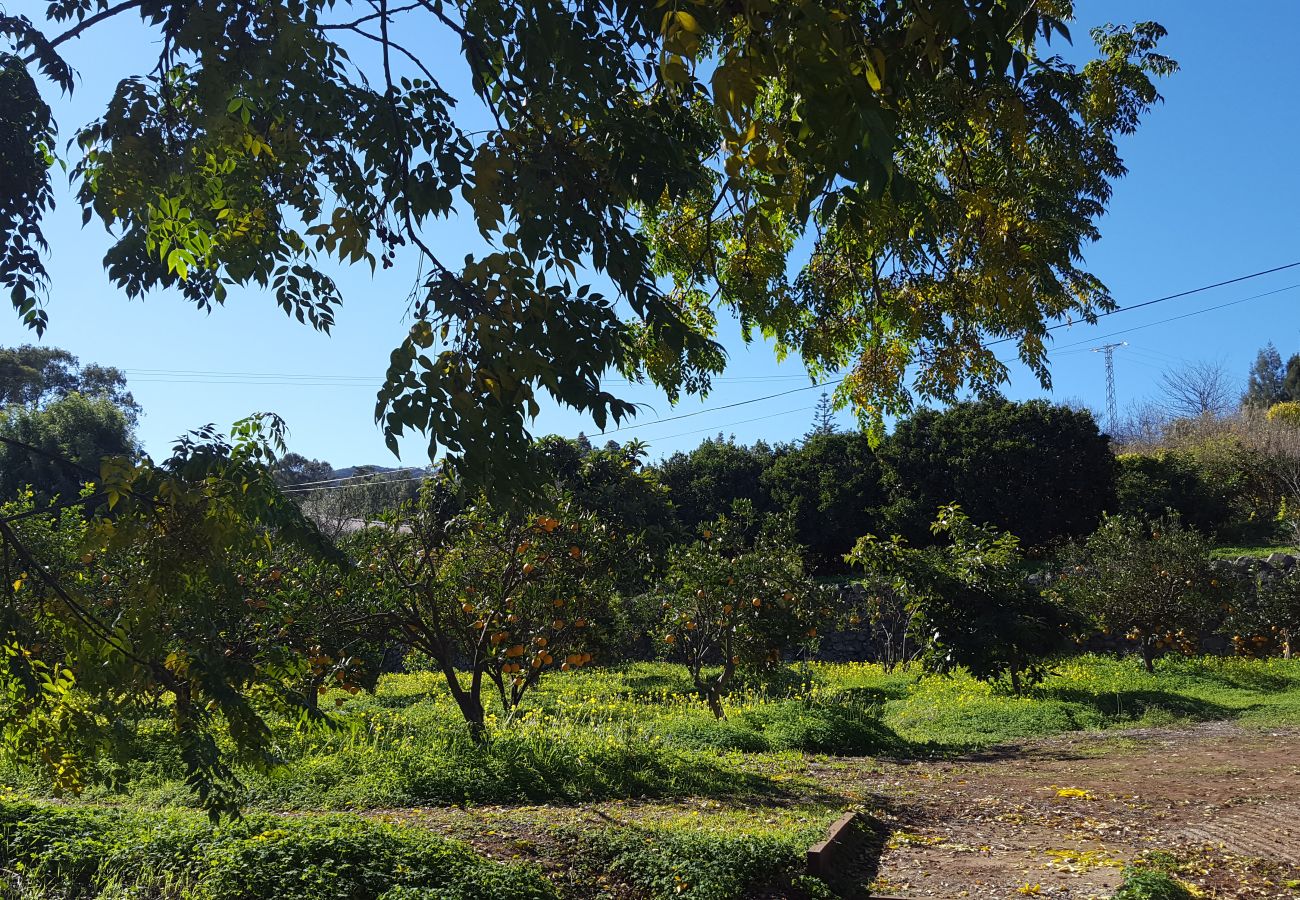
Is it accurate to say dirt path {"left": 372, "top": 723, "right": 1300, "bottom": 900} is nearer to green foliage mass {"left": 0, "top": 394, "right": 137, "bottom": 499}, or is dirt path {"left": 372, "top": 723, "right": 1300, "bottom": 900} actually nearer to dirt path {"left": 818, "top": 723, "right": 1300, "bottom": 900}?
dirt path {"left": 818, "top": 723, "right": 1300, "bottom": 900}

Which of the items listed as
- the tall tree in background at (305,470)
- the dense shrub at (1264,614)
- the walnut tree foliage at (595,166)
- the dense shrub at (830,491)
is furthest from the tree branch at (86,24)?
the tall tree in background at (305,470)

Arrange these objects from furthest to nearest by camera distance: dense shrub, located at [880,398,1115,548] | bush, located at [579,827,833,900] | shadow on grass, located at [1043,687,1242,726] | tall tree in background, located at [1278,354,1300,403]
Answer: tall tree in background, located at [1278,354,1300,403]
dense shrub, located at [880,398,1115,548]
shadow on grass, located at [1043,687,1242,726]
bush, located at [579,827,833,900]

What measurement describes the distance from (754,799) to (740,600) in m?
4.47

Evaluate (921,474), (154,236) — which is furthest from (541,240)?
(921,474)

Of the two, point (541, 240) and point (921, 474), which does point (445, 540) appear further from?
point (921, 474)

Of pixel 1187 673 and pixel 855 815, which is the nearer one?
pixel 855 815

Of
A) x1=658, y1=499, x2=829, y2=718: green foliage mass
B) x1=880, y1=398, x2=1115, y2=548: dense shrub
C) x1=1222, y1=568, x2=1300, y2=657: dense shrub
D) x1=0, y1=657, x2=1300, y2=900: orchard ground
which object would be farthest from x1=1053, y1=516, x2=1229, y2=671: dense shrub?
x1=880, y1=398, x2=1115, y2=548: dense shrub

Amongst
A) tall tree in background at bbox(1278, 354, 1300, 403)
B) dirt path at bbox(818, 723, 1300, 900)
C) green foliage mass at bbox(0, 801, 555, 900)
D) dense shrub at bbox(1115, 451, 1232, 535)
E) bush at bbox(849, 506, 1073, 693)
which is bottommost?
dirt path at bbox(818, 723, 1300, 900)

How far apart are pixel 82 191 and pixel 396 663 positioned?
57.5ft

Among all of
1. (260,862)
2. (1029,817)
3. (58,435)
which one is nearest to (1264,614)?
(1029,817)

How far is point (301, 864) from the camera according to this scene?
14.9 ft

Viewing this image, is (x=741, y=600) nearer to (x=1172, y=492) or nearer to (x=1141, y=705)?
(x=1141, y=705)

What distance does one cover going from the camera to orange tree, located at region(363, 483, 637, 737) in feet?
27.5

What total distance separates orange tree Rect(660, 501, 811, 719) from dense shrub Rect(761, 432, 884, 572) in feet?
39.2
